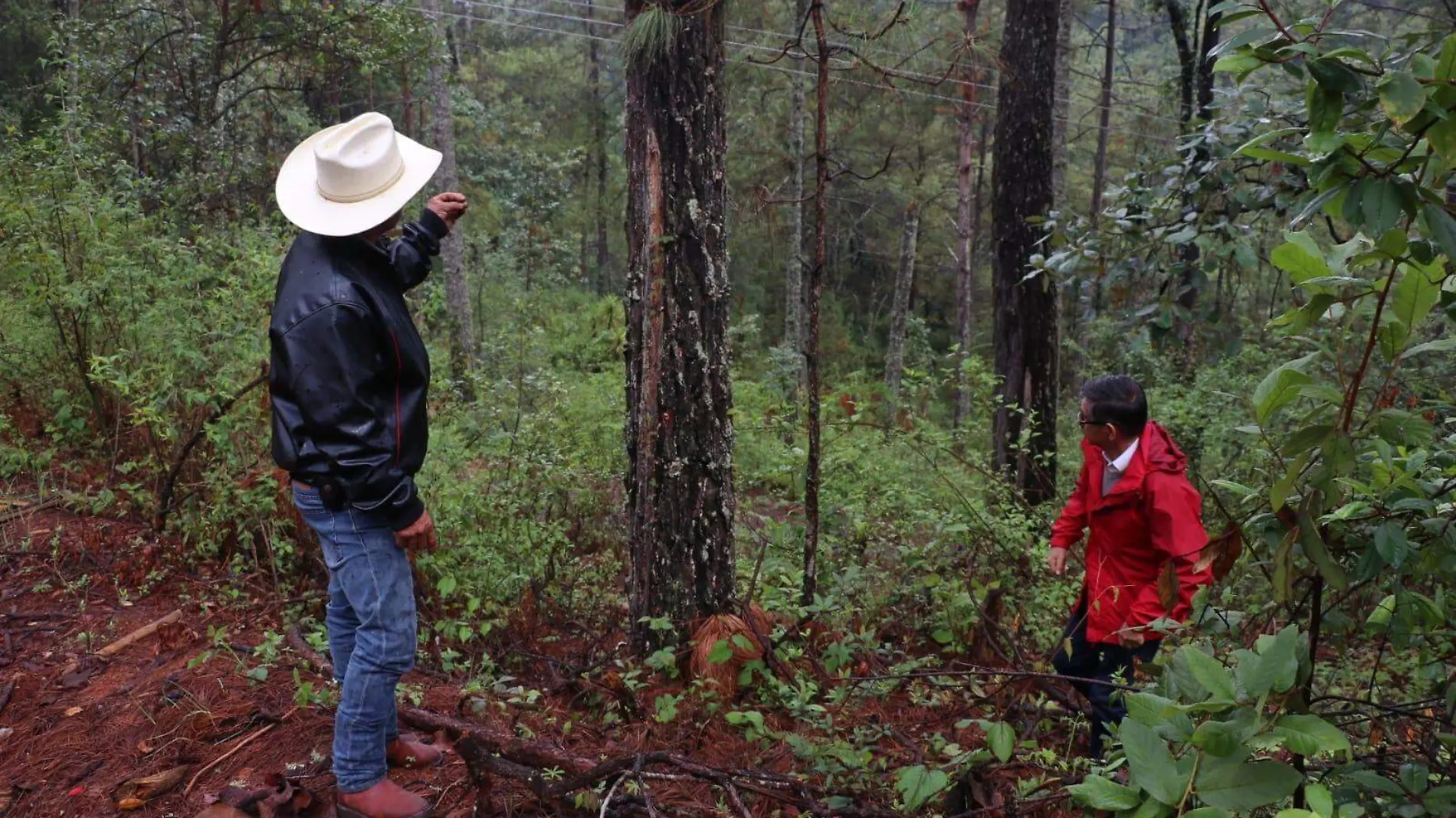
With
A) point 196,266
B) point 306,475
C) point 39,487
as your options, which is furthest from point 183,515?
→ point 306,475

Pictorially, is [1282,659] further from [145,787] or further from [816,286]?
[145,787]

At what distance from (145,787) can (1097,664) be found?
4.05 m

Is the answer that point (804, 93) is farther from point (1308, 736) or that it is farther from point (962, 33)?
point (1308, 736)

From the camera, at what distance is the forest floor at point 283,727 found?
10.2 feet

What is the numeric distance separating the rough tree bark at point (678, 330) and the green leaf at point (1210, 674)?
3.09 m

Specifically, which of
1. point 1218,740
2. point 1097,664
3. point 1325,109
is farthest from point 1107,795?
point 1097,664

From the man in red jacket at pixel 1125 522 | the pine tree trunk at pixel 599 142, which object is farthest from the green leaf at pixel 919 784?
the pine tree trunk at pixel 599 142

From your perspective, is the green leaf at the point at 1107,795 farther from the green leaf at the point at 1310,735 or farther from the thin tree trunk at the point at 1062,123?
the thin tree trunk at the point at 1062,123

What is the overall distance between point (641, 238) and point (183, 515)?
3.59 metres

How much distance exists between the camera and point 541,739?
3.69m

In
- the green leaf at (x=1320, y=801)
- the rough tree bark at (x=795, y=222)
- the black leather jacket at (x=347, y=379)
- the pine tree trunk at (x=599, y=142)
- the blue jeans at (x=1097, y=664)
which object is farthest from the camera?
the pine tree trunk at (x=599, y=142)

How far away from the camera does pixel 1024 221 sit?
799cm

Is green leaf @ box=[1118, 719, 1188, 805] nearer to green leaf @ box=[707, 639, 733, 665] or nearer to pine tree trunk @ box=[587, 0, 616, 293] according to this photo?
green leaf @ box=[707, 639, 733, 665]

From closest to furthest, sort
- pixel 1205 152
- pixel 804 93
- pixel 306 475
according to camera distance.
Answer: pixel 306 475
pixel 1205 152
pixel 804 93
